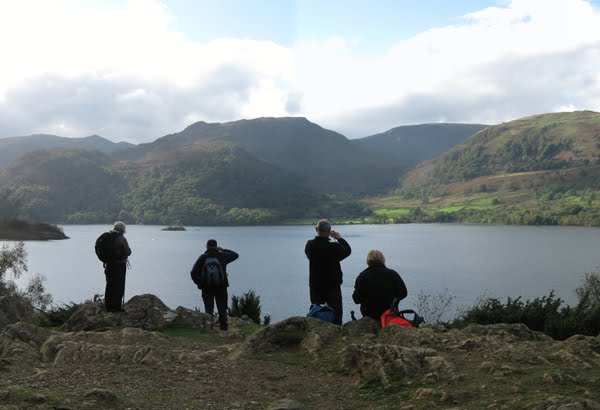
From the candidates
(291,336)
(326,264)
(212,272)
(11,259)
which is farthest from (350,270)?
(291,336)

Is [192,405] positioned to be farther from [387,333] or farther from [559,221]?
[559,221]

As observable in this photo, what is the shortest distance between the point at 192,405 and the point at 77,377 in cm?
187

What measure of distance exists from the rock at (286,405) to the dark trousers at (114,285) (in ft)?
23.6

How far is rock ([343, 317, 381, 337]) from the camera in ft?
29.9

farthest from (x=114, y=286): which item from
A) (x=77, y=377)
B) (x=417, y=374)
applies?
(x=417, y=374)

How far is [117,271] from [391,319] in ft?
21.6

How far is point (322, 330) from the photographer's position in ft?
29.9

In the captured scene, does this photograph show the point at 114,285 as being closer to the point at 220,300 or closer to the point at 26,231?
the point at 220,300

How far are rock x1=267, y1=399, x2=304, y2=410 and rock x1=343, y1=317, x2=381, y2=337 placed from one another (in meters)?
3.08

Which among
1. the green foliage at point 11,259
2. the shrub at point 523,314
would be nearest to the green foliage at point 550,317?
the shrub at point 523,314

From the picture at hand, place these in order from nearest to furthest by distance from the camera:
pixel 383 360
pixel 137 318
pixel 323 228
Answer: pixel 383 360
pixel 323 228
pixel 137 318

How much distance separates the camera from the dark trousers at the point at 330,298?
10266mm

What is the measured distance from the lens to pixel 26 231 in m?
140

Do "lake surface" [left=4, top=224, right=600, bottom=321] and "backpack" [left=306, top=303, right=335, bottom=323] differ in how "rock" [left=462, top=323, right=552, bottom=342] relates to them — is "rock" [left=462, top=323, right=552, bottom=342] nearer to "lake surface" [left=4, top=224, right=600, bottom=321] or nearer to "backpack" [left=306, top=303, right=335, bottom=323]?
"backpack" [left=306, top=303, right=335, bottom=323]
